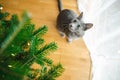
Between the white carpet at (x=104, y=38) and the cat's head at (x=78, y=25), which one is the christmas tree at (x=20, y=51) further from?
the white carpet at (x=104, y=38)

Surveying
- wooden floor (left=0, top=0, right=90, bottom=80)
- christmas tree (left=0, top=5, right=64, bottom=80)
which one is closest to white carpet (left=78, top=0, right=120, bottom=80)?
wooden floor (left=0, top=0, right=90, bottom=80)

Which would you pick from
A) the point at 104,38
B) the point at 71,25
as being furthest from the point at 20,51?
the point at 104,38

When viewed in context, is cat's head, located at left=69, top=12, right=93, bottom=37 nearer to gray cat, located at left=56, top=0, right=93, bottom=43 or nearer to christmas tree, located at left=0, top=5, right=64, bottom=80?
gray cat, located at left=56, top=0, right=93, bottom=43

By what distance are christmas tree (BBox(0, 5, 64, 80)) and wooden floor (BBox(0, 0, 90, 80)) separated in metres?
0.77

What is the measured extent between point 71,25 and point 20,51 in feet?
2.38

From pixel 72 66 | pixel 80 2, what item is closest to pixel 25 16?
pixel 72 66

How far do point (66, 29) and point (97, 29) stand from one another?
0.25 metres

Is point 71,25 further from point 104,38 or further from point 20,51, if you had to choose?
point 20,51

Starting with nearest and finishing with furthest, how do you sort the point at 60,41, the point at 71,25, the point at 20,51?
the point at 20,51, the point at 71,25, the point at 60,41

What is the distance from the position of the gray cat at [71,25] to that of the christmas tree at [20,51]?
0.66m

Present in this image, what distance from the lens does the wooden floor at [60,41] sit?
1.58 metres

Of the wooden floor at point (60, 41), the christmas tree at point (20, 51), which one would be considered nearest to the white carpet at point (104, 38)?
the wooden floor at point (60, 41)

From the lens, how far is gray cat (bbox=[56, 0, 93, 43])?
4.70ft

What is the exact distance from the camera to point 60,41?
1699mm
